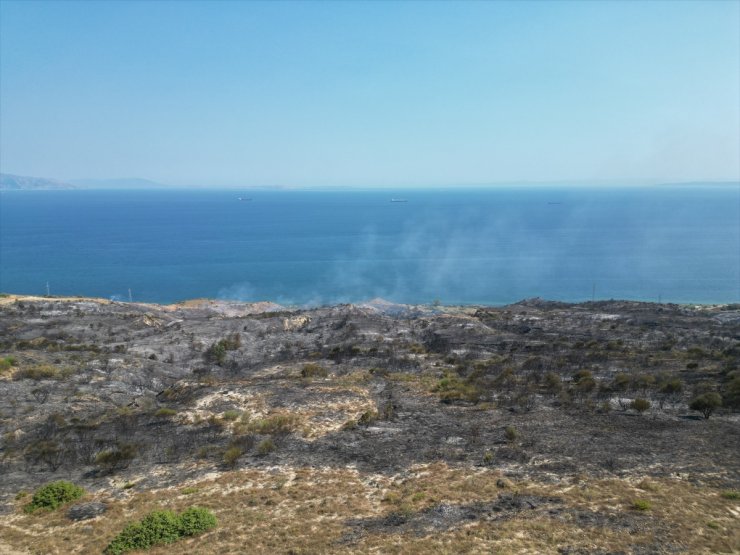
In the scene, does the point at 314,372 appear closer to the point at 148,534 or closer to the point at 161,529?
the point at 161,529

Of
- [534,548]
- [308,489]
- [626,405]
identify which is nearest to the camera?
[534,548]

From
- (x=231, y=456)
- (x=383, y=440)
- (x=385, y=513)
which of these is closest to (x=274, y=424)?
(x=231, y=456)

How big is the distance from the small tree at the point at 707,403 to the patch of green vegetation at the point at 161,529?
91.0 ft

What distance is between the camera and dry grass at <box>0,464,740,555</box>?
1642 cm

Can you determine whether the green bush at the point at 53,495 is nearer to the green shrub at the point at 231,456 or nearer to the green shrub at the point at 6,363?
the green shrub at the point at 231,456

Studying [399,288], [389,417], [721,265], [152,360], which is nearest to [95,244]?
[399,288]

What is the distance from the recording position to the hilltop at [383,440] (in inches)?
696

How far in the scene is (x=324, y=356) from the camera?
165 ft

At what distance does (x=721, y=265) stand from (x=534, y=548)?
16845 cm

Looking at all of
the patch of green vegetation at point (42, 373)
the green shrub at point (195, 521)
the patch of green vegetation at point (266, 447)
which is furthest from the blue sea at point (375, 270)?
the green shrub at point (195, 521)

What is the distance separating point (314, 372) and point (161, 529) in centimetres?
2408

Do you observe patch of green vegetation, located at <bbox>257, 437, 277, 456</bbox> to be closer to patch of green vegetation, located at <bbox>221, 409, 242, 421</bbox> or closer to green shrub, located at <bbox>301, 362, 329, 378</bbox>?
patch of green vegetation, located at <bbox>221, 409, 242, 421</bbox>

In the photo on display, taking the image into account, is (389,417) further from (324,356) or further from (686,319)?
(686,319)

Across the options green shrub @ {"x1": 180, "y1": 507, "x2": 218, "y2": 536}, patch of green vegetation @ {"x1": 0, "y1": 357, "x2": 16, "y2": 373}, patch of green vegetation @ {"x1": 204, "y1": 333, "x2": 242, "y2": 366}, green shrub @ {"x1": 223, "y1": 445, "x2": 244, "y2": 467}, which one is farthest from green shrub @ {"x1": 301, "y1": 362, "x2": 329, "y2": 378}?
patch of green vegetation @ {"x1": 0, "y1": 357, "x2": 16, "y2": 373}
